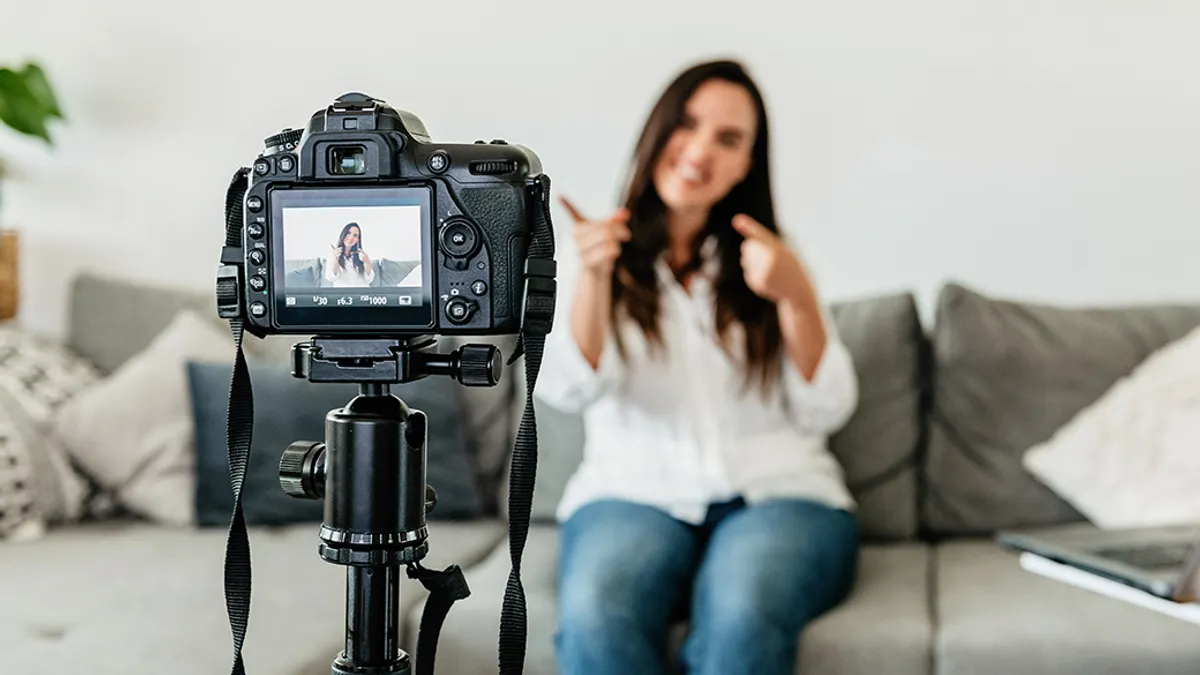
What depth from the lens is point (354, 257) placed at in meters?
0.84

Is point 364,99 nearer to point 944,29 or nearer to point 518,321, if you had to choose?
point 518,321

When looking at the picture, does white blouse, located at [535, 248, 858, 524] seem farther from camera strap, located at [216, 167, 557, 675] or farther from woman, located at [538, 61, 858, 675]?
camera strap, located at [216, 167, 557, 675]

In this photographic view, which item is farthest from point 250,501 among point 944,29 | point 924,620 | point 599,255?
point 944,29

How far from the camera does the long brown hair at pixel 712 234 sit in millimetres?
1872

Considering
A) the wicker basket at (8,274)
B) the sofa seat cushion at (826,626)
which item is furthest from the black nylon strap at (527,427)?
the wicker basket at (8,274)

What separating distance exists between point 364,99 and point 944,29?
172 cm

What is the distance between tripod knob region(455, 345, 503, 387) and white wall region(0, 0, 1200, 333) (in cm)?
164

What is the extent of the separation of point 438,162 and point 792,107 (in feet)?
5.40

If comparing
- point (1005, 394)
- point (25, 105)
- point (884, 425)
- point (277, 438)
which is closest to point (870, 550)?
point (884, 425)

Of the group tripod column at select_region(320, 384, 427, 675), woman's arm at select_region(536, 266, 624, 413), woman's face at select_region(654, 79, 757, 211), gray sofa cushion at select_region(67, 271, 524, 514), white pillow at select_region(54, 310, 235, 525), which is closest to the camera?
tripod column at select_region(320, 384, 427, 675)

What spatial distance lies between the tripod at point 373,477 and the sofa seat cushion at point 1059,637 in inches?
35.8

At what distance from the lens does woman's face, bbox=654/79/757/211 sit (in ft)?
6.09

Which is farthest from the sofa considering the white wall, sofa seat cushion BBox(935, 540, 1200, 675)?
Result: the white wall

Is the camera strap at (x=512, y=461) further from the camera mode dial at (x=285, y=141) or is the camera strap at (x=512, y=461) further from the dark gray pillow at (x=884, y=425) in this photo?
the dark gray pillow at (x=884, y=425)
